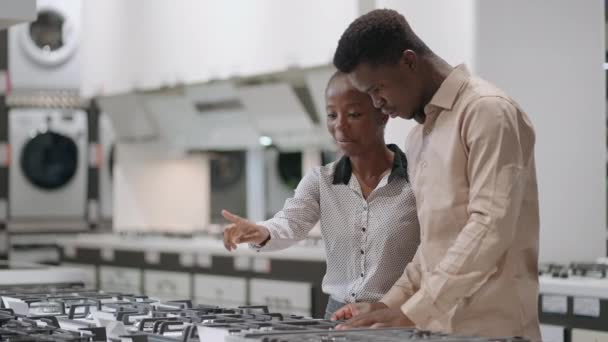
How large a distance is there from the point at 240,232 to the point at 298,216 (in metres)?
0.23

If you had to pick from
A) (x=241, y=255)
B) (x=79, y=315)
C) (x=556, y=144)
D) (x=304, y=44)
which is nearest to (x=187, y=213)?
(x=241, y=255)

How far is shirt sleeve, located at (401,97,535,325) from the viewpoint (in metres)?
1.96

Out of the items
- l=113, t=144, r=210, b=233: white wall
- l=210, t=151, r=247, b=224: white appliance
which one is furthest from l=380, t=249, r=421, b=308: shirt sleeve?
l=210, t=151, r=247, b=224: white appliance

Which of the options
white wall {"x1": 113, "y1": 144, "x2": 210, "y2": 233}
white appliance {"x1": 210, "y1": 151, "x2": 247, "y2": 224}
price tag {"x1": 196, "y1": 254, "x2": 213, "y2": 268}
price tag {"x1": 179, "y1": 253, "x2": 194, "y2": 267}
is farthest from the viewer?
white appliance {"x1": 210, "y1": 151, "x2": 247, "y2": 224}

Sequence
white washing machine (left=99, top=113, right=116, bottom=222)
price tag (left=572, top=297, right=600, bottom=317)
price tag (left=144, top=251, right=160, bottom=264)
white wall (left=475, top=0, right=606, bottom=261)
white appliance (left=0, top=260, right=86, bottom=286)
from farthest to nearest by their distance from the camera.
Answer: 1. white washing machine (left=99, top=113, right=116, bottom=222)
2. price tag (left=144, top=251, right=160, bottom=264)
3. white wall (left=475, top=0, right=606, bottom=261)
4. white appliance (left=0, top=260, right=86, bottom=286)
5. price tag (left=572, top=297, right=600, bottom=317)

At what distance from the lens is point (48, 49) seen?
7984mm

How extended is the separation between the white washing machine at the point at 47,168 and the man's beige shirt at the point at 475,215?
5.94 metres

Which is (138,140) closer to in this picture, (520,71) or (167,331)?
(520,71)

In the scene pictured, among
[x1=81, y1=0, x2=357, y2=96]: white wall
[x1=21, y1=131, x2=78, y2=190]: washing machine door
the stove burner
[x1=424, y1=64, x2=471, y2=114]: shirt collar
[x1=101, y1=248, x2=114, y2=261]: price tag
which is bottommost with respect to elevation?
[x1=101, y1=248, x2=114, y2=261]: price tag

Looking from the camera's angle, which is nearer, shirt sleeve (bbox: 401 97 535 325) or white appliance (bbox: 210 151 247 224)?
shirt sleeve (bbox: 401 97 535 325)

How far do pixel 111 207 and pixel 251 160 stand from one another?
178cm

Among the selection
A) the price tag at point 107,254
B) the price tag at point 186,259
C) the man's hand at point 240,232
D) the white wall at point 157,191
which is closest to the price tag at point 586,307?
the man's hand at point 240,232

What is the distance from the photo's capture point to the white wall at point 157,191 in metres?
7.18

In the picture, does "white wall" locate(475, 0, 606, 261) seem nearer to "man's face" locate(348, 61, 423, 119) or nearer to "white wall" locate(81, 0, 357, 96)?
"white wall" locate(81, 0, 357, 96)
